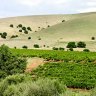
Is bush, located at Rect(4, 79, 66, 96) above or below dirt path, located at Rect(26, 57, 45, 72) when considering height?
above

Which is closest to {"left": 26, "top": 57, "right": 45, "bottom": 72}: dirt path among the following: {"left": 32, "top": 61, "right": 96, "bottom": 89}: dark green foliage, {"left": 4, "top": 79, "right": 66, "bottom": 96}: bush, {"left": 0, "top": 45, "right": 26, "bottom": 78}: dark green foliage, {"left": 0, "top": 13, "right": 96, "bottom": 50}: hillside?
{"left": 32, "top": 61, "right": 96, "bottom": 89}: dark green foliage

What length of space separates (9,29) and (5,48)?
93699mm

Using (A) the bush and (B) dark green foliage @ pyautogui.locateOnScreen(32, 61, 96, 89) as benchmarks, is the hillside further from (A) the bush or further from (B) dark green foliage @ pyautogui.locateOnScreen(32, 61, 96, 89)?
(A) the bush

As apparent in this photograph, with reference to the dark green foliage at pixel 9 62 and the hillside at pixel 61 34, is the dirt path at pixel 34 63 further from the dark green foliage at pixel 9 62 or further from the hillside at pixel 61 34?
the hillside at pixel 61 34

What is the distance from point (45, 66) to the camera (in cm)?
5369

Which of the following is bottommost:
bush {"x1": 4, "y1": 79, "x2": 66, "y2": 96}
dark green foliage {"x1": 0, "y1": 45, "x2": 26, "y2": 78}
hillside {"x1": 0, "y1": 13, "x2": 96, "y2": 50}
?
hillside {"x1": 0, "y1": 13, "x2": 96, "y2": 50}

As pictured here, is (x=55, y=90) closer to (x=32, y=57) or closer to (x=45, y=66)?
(x=45, y=66)

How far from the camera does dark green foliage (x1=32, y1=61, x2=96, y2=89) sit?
4131cm

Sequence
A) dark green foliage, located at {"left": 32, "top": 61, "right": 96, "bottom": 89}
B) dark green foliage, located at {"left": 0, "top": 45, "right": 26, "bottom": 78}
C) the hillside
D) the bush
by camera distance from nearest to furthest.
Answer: the bush → dark green foliage, located at {"left": 32, "top": 61, "right": 96, "bottom": 89} → dark green foliage, located at {"left": 0, "top": 45, "right": 26, "bottom": 78} → the hillside

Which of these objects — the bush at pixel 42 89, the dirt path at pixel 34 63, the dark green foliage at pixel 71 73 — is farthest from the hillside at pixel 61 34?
the bush at pixel 42 89

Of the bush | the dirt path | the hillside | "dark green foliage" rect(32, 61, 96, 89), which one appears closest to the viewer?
the bush

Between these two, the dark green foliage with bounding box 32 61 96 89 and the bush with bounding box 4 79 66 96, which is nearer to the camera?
the bush with bounding box 4 79 66 96

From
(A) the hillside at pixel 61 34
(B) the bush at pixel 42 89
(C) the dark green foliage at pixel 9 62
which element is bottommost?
(A) the hillside at pixel 61 34

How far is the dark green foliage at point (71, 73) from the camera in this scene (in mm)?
41312
